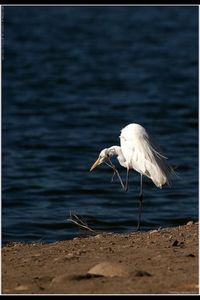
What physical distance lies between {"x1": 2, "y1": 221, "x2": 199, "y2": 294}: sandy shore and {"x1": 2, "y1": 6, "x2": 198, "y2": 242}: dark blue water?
2458mm

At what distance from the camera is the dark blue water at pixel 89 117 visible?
1238 cm

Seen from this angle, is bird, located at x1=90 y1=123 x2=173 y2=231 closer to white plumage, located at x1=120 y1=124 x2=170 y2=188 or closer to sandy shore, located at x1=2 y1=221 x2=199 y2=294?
white plumage, located at x1=120 y1=124 x2=170 y2=188

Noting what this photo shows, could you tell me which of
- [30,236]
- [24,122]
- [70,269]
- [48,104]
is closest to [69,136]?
[24,122]

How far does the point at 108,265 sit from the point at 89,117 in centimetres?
1424

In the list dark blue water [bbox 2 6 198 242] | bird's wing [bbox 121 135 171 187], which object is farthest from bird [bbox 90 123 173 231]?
dark blue water [bbox 2 6 198 242]

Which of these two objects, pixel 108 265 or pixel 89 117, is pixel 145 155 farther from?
pixel 89 117

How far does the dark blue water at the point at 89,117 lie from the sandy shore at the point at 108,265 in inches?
96.8

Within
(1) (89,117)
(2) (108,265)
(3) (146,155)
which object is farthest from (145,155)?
(1) (89,117)

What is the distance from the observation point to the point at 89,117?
68.2 ft

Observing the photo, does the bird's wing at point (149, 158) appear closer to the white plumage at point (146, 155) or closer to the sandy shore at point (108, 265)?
A: the white plumage at point (146, 155)

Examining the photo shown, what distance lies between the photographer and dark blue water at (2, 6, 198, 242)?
12.4 m

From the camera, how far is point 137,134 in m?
9.92

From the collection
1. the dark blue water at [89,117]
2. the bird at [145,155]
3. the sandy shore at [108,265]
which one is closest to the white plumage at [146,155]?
the bird at [145,155]

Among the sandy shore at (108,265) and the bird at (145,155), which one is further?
the bird at (145,155)
